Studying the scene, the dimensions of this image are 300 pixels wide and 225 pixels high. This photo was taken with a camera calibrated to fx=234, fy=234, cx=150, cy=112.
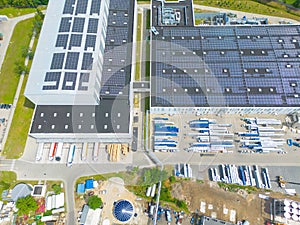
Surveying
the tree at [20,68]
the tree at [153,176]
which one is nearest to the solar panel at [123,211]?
the tree at [153,176]

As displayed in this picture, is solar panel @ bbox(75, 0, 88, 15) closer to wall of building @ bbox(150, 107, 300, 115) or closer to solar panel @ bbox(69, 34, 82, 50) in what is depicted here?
solar panel @ bbox(69, 34, 82, 50)

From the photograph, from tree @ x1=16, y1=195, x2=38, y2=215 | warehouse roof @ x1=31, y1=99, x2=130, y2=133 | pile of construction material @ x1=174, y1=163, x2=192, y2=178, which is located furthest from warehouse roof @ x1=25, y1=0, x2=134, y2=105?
tree @ x1=16, y1=195, x2=38, y2=215

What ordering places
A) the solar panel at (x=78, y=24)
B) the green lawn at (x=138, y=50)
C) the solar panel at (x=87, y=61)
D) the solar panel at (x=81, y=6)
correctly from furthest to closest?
the green lawn at (x=138, y=50), the solar panel at (x=81, y=6), the solar panel at (x=78, y=24), the solar panel at (x=87, y=61)

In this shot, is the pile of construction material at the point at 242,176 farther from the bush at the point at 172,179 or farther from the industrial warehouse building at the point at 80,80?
the industrial warehouse building at the point at 80,80

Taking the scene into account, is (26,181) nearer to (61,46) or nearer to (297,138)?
(61,46)

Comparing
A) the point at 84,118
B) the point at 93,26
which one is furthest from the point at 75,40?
the point at 84,118

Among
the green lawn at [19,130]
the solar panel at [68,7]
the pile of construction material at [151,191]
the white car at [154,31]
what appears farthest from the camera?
the white car at [154,31]

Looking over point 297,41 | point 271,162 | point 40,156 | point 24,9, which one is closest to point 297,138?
point 271,162
